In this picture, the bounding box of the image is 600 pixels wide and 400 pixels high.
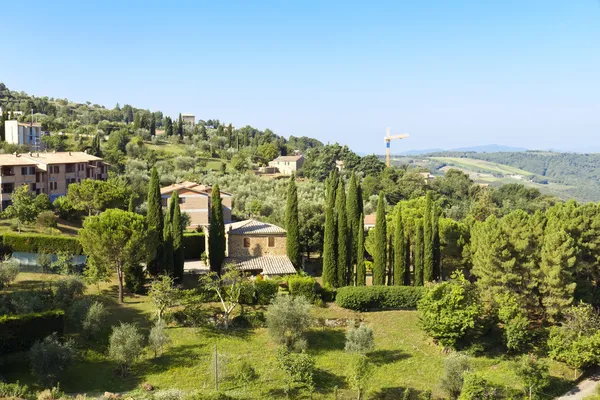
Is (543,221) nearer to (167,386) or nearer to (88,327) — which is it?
(167,386)

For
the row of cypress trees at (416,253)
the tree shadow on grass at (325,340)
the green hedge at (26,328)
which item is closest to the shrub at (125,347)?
the green hedge at (26,328)

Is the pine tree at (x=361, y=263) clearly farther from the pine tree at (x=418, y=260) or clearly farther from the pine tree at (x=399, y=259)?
the pine tree at (x=418, y=260)

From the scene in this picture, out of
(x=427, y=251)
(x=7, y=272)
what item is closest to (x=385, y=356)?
(x=427, y=251)

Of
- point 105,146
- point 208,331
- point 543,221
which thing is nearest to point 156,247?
A: point 208,331

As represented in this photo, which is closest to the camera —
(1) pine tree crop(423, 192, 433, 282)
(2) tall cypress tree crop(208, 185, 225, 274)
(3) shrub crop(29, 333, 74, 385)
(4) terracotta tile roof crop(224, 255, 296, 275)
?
(3) shrub crop(29, 333, 74, 385)

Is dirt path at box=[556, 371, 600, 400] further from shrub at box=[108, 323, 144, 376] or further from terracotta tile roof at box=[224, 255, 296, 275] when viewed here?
shrub at box=[108, 323, 144, 376]

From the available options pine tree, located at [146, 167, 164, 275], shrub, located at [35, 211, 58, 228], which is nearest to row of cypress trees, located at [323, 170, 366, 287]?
pine tree, located at [146, 167, 164, 275]
